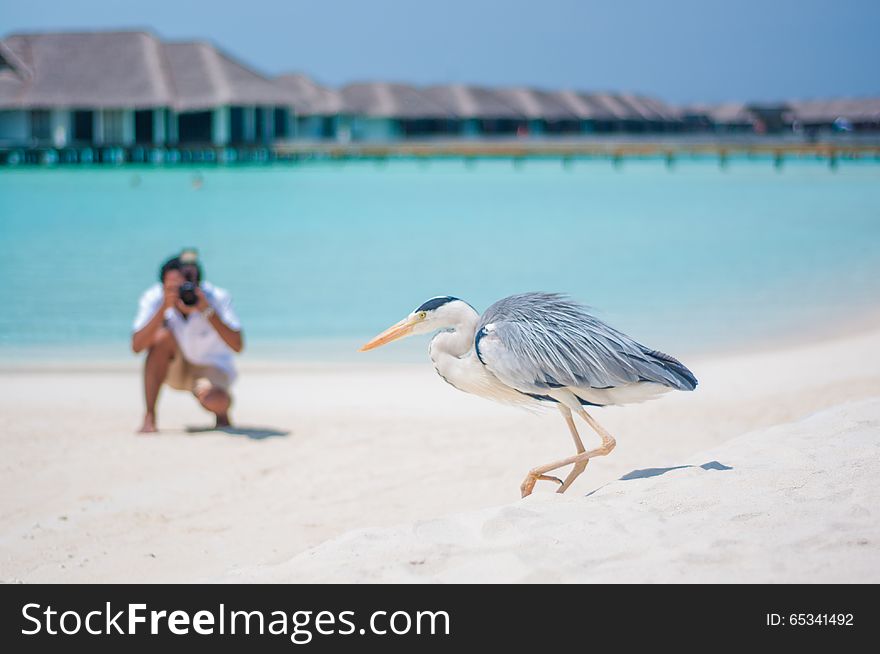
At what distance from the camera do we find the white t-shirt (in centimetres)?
593

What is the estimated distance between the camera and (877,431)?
13.0ft

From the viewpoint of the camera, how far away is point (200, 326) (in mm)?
6070

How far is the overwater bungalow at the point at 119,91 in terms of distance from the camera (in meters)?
39.8

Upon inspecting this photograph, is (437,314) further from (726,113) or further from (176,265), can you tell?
(726,113)

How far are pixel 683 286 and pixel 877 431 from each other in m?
10.9

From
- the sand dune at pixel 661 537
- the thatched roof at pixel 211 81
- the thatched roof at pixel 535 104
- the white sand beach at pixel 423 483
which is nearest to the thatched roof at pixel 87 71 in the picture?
the thatched roof at pixel 211 81

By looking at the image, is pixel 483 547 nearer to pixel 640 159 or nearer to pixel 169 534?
pixel 169 534

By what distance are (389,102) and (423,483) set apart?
52.0 meters

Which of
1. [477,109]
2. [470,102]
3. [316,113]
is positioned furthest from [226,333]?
[470,102]

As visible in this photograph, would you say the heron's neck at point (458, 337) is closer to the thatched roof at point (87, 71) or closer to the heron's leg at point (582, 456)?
the heron's leg at point (582, 456)

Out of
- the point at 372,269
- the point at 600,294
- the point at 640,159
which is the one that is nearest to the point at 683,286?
the point at 600,294

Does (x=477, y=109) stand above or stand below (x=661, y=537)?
above

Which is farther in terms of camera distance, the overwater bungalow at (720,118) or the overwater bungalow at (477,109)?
the overwater bungalow at (720,118)

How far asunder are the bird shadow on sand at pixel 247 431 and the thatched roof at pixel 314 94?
44.0 m
